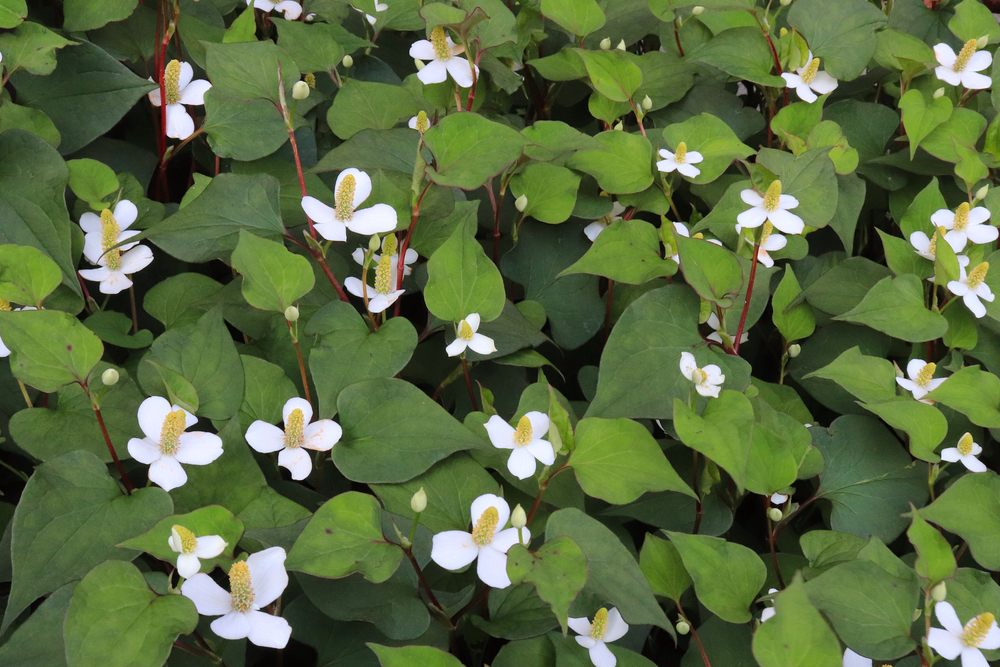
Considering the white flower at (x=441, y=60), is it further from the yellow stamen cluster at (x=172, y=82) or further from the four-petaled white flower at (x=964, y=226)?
the four-petaled white flower at (x=964, y=226)

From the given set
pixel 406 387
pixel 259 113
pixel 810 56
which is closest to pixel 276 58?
pixel 259 113

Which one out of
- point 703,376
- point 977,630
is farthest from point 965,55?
point 977,630

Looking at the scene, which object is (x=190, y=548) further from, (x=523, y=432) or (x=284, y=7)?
(x=284, y=7)

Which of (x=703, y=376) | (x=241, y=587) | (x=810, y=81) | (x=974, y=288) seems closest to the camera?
(x=241, y=587)

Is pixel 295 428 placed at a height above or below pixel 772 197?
below

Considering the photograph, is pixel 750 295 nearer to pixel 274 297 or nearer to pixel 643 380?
pixel 643 380

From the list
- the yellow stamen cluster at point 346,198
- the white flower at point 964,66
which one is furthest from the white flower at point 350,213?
the white flower at point 964,66
